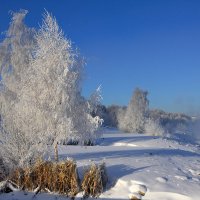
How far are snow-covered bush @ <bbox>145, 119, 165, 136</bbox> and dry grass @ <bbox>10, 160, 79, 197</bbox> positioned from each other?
26.4 meters

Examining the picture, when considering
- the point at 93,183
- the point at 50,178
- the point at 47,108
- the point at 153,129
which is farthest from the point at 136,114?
the point at 93,183

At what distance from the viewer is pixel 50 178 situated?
12219mm

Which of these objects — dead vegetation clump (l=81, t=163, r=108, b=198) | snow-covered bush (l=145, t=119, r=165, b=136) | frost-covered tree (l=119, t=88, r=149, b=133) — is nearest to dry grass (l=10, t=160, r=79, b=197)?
dead vegetation clump (l=81, t=163, r=108, b=198)

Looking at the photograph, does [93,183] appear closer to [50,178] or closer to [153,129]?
[50,178]

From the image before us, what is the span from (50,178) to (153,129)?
27307 mm

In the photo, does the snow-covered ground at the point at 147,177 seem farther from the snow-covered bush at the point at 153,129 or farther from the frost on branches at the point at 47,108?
the snow-covered bush at the point at 153,129

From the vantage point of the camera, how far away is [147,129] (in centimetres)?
3991

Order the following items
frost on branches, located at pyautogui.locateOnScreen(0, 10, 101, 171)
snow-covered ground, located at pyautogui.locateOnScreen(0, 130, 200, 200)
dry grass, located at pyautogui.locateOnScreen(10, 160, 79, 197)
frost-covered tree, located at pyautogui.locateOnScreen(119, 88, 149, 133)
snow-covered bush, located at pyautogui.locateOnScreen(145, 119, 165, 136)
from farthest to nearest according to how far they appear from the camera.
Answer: frost-covered tree, located at pyautogui.locateOnScreen(119, 88, 149, 133) < snow-covered bush, located at pyautogui.locateOnScreen(145, 119, 165, 136) < frost on branches, located at pyautogui.locateOnScreen(0, 10, 101, 171) < dry grass, located at pyautogui.locateOnScreen(10, 160, 79, 197) < snow-covered ground, located at pyautogui.locateOnScreen(0, 130, 200, 200)

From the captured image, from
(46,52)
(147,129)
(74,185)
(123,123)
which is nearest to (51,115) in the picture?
(46,52)

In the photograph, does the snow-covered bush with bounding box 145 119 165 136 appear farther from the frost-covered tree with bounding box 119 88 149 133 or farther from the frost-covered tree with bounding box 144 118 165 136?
the frost-covered tree with bounding box 119 88 149 133

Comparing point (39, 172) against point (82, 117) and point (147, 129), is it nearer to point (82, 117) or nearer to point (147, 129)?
point (82, 117)

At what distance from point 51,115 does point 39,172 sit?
258cm

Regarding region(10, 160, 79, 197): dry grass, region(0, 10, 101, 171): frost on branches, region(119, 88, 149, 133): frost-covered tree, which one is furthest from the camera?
region(119, 88, 149, 133): frost-covered tree

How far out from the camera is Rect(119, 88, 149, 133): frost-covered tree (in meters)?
41.9
